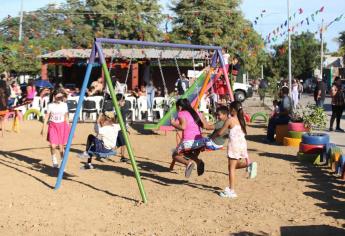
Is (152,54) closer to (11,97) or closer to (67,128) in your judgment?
(11,97)

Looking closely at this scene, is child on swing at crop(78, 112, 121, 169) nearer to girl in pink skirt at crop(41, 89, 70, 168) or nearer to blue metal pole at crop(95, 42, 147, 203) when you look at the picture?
girl in pink skirt at crop(41, 89, 70, 168)

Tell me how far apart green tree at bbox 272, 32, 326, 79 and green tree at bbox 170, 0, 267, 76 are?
650 inches

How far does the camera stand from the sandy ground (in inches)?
241

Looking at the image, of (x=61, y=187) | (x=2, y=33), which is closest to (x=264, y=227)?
(x=61, y=187)

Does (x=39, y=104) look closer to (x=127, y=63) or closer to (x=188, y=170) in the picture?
(x=127, y=63)

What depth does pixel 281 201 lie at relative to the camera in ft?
24.2

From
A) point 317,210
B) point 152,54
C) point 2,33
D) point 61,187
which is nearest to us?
point 317,210

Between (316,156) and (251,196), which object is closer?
(251,196)

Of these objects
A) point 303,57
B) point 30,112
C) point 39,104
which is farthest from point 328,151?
point 303,57

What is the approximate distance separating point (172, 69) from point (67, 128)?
22.3 m

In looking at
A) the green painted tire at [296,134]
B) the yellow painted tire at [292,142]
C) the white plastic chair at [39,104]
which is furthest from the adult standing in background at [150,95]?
the green painted tire at [296,134]

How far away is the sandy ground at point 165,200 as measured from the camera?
6.13 m

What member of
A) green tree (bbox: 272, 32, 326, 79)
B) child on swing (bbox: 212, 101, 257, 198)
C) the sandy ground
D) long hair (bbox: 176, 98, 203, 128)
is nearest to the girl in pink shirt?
long hair (bbox: 176, 98, 203, 128)

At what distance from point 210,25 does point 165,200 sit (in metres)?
36.7
